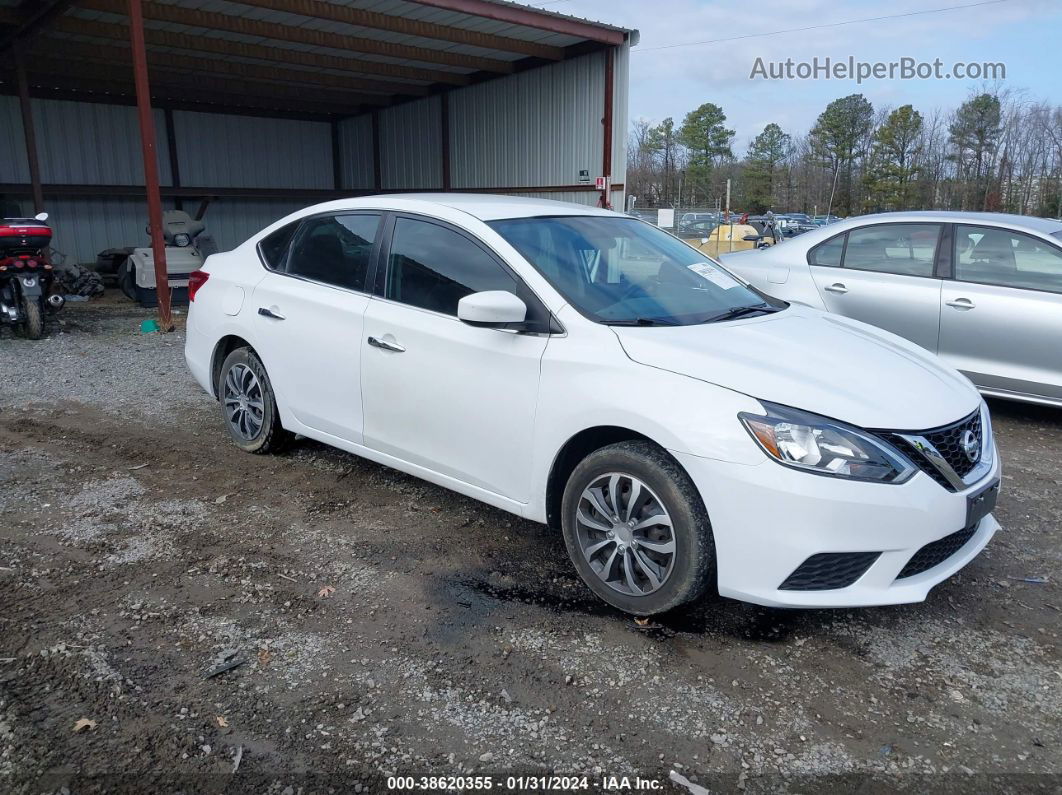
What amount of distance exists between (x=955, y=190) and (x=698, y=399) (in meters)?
48.5

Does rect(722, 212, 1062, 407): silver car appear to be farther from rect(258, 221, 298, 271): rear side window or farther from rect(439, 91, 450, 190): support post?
rect(439, 91, 450, 190): support post

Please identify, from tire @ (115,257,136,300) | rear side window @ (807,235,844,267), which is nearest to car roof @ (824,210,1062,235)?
rear side window @ (807,235,844,267)

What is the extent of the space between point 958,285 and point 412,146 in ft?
54.7

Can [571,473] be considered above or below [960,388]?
below

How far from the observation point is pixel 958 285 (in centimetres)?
607

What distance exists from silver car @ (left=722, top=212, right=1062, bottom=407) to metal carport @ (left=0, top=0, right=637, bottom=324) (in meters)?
7.49

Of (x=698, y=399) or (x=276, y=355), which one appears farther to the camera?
(x=276, y=355)

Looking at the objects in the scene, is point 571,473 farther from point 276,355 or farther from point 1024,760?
point 276,355

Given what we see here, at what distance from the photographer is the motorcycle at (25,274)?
29.4ft

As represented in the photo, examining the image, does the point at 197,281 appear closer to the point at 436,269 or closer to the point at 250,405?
the point at 250,405

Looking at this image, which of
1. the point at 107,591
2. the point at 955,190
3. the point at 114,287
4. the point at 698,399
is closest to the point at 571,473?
the point at 698,399

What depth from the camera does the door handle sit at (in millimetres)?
3926

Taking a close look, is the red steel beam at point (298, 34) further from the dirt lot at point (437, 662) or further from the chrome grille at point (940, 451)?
the chrome grille at point (940, 451)

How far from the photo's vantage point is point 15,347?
9070mm
